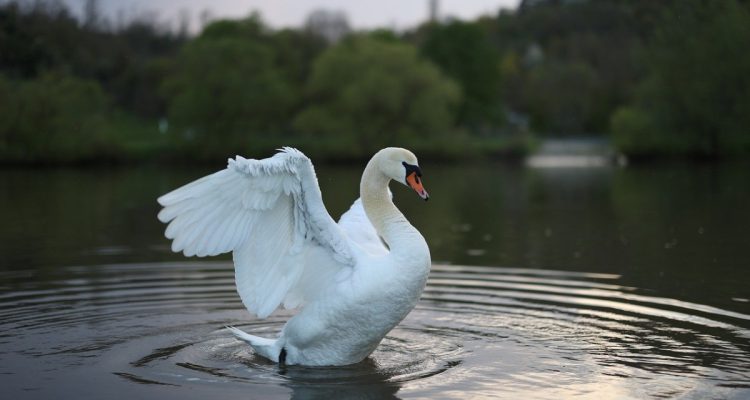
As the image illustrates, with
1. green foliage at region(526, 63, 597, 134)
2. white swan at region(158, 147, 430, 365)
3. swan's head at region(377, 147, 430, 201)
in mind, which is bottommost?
white swan at region(158, 147, 430, 365)

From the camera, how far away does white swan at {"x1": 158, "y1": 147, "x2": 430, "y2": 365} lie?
8164mm

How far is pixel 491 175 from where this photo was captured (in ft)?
156

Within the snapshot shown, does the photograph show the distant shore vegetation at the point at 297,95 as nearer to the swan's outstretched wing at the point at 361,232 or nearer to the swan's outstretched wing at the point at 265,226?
the swan's outstretched wing at the point at 361,232

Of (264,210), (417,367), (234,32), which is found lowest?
(417,367)

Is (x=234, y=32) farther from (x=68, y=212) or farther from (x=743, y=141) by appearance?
(x=68, y=212)

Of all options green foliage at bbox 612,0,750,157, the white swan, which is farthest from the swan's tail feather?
green foliage at bbox 612,0,750,157

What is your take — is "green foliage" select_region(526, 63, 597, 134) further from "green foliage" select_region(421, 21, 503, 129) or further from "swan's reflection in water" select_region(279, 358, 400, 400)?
"swan's reflection in water" select_region(279, 358, 400, 400)

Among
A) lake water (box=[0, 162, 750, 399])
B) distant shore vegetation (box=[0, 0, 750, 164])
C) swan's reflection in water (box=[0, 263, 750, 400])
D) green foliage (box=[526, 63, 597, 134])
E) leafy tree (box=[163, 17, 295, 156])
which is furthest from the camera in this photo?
green foliage (box=[526, 63, 597, 134])

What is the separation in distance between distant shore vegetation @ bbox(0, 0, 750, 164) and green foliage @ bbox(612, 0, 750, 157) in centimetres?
10

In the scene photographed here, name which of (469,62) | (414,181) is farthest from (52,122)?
(414,181)

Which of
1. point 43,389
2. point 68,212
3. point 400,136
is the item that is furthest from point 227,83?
point 43,389

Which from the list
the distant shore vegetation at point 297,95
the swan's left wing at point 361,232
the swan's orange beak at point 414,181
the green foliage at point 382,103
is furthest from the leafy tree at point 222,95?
the swan's orange beak at point 414,181

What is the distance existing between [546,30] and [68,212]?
94.6m

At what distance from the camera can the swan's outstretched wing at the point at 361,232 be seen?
9312 mm
